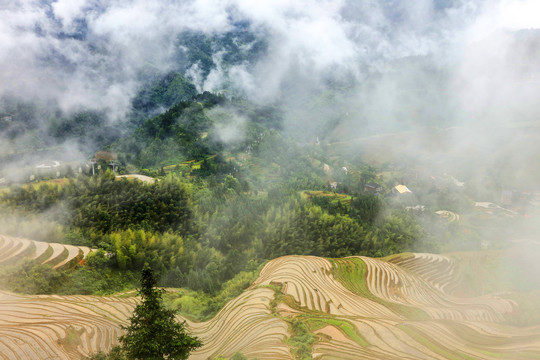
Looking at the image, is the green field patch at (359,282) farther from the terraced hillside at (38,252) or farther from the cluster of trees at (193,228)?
the terraced hillside at (38,252)

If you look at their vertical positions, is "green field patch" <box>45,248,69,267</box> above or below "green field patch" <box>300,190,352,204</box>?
above

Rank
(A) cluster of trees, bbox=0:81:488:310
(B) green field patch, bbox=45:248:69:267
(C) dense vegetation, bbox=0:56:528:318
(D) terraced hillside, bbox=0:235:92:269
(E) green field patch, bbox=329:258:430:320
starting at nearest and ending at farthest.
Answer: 1. (E) green field patch, bbox=329:258:430:320
2. (D) terraced hillside, bbox=0:235:92:269
3. (B) green field patch, bbox=45:248:69:267
4. (C) dense vegetation, bbox=0:56:528:318
5. (A) cluster of trees, bbox=0:81:488:310

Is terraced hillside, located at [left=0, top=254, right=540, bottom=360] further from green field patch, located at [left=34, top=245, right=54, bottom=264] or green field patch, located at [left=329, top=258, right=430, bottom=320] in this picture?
green field patch, located at [left=34, top=245, right=54, bottom=264]

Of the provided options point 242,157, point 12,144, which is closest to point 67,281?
point 242,157

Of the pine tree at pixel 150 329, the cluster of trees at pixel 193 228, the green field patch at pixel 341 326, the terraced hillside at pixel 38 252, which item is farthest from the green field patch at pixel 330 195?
the pine tree at pixel 150 329

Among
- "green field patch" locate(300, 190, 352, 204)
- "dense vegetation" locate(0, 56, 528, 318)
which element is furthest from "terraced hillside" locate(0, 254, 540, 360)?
"green field patch" locate(300, 190, 352, 204)

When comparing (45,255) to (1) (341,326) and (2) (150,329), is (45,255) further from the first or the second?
(1) (341,326)

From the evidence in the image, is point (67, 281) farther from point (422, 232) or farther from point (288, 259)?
point (422, 232)

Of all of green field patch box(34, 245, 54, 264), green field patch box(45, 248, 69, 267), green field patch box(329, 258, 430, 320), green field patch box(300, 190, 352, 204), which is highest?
green field patch box(34, 245, 54, 264)
